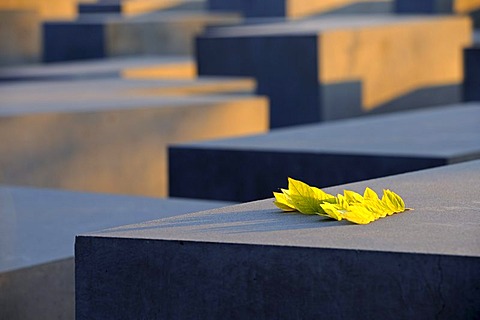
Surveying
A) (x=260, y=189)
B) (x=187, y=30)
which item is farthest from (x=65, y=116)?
(x=187, y=30)

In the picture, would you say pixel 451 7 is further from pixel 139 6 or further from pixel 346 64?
pixel 139 6

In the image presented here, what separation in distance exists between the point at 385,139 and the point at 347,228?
498 centimetres

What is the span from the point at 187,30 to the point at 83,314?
18541mm

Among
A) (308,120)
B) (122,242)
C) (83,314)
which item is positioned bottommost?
(308,120)

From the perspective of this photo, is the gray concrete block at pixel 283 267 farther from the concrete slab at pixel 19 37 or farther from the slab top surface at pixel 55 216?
the concrete slab at pixel 19 37

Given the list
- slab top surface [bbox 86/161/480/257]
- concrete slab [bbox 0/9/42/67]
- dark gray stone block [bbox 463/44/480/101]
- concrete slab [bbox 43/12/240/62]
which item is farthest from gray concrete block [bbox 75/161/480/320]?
concrete slab [bbox 43/12/240/62]

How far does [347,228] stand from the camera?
2869 millimetres

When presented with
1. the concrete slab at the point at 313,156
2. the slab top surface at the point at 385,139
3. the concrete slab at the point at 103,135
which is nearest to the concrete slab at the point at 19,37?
the concrete slab at the point at 103,135

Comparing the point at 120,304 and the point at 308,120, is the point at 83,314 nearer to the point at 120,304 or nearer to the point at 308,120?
the point at 120,304

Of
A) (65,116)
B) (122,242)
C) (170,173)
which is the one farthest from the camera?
(65,116)

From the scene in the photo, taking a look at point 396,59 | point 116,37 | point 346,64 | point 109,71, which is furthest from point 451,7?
point 109,71

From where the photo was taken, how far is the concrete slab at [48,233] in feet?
13.7

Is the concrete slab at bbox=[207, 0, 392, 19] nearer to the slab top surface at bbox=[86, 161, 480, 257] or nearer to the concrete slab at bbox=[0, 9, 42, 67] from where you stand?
the concrete slab at bbox=[0, 9, 42, 67]

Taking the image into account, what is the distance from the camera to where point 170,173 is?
26.5ft
